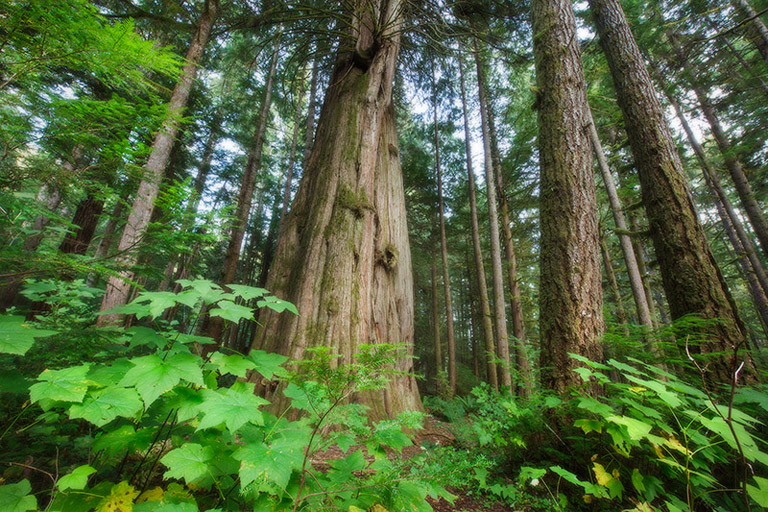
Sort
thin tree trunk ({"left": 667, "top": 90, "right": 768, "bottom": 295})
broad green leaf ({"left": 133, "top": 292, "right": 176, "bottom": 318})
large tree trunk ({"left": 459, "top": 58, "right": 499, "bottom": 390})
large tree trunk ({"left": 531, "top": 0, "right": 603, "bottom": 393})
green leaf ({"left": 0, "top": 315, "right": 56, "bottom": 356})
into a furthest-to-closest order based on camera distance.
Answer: thin tree trunk ({"left": 667, "top": 90, "right": 768, "bottom": 295}), large tree trunk ({"left": 459, "top": 58, "right": 499, "bottom": 390}), large tree trunk ({"left": 531, "top": 0, "right": 603, "bottom": 393}), broad green leaf ({"left": 133, "top": 292, "right": 176, "bottom": 318}), green leaf ({"left": 0, "top": 315, "right": 56, "bottom": 356})

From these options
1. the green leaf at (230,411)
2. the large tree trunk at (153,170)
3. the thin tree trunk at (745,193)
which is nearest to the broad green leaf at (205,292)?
the green leaf at (230,411)

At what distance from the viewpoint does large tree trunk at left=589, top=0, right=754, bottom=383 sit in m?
2.52

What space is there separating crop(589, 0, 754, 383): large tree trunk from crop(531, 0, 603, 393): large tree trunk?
0.75 meters

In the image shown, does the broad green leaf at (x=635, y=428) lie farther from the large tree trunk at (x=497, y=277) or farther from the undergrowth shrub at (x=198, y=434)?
the large tree trunk at (x=497, y=277)

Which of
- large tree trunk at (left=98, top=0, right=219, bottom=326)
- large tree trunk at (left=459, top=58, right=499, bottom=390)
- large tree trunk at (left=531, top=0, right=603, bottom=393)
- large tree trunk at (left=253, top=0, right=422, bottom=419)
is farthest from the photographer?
large tree trunk at (left=459, top=58, right=499, bottom=390)

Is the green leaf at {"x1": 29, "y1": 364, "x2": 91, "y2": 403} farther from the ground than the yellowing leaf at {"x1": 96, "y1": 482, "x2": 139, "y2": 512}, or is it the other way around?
the green leaf at {"x1": 29, "y1": 364, "x2": 91, "y2": 403}

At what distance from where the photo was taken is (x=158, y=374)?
3.41ft

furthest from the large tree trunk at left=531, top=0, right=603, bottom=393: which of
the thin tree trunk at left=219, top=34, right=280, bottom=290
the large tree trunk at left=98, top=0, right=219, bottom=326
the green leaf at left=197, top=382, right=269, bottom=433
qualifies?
the thin tree trunk at left=219, top=34, right=280, bottom=290

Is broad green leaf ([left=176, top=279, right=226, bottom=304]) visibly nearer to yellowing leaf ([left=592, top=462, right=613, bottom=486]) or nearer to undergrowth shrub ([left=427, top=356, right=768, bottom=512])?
undergrowth shrub ([left=427, top=356, right=768, bottom=512])

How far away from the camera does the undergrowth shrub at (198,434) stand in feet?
3.18

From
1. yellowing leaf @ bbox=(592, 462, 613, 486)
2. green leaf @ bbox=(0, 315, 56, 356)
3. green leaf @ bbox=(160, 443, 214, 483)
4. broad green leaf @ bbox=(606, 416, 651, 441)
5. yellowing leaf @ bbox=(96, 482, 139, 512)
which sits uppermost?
green leaf @ bbox=(0, 315, 56, 356)

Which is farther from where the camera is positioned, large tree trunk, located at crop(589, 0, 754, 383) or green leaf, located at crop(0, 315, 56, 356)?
large tree trunk, located at crop(589, 0, 754, 383)

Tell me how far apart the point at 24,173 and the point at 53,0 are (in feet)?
3.60

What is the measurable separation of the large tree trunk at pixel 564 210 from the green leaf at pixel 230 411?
6.93ft
